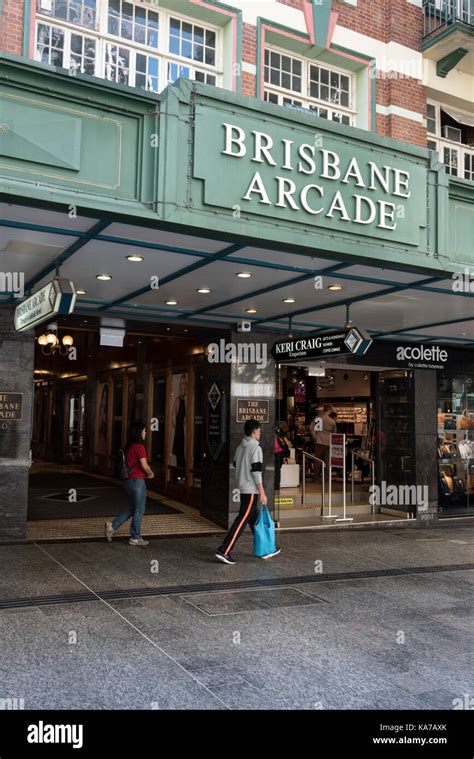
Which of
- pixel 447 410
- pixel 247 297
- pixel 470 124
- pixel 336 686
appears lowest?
pixel 336 686

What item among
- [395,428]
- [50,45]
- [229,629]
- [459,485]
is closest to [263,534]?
[229,629]

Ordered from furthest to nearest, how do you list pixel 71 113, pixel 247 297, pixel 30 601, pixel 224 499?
pixel 224 499, pixel 247 297, pixel 30 601, pixel 71 113

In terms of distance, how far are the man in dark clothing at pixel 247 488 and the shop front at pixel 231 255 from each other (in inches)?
69.2

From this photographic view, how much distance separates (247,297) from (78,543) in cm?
439

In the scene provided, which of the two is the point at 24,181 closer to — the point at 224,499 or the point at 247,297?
the point at 247,297

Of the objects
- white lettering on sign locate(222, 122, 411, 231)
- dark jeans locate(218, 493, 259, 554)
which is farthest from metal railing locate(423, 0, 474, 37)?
dark jeans locate(218, 493, 259, 554)

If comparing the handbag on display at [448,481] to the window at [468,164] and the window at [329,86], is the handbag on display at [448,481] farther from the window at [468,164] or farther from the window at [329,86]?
the window at [329,86]

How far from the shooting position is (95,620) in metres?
6.11

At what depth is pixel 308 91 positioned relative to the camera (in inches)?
426

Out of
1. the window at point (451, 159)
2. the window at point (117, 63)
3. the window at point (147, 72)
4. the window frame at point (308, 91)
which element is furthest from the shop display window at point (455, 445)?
the window at point (117, 63)

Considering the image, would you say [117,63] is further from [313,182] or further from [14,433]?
[14,433]

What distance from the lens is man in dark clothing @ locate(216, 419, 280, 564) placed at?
863 cm

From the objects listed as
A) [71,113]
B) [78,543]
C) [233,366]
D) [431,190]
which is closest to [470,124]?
[431,190]

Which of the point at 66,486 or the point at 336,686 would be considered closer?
the point at 336,686
